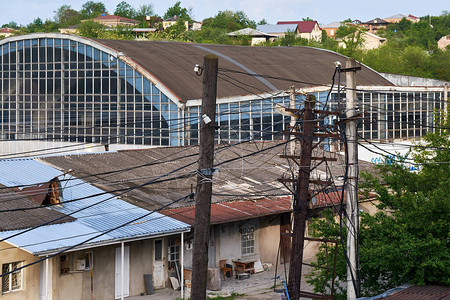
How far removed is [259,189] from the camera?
98.8ft

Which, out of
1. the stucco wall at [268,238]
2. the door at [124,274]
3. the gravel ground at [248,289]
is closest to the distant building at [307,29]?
the stucco wall at [268,238]

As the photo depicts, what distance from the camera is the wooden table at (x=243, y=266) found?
28141mm

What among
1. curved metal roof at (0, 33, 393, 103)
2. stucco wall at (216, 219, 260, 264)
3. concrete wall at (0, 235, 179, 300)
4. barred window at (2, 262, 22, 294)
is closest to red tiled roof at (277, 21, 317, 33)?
curved metal roof at (0, 33, 393, 103)

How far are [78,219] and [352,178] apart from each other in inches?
396

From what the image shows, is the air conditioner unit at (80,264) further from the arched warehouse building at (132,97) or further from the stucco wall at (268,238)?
the arched warehouse building at (132,97)

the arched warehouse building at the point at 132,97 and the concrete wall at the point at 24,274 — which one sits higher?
the arched warehouse building at the point at 132,97

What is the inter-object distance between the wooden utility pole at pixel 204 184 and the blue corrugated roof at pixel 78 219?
745cm

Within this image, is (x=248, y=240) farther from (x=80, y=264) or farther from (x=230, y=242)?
(x=80, y=264)

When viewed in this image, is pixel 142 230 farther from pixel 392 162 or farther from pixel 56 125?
pixel 56 125

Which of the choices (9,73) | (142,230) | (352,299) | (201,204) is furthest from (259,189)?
(9,73)

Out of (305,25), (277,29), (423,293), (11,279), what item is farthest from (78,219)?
(305,25)

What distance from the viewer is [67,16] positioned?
611 ft

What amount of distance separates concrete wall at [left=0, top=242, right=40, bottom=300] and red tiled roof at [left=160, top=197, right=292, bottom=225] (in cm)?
554

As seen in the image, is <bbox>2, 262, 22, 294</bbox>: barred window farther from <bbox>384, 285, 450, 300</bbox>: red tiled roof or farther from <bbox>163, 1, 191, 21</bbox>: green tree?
<bbox>163, 1, 191, 21</bbox>: green tree
